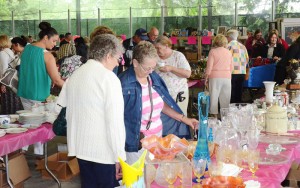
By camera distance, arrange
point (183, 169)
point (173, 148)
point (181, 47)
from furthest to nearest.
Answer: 1. point (181, 47)
2. point (173, 148)
3. point (183, 169)

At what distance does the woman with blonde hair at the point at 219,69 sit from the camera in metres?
6.95

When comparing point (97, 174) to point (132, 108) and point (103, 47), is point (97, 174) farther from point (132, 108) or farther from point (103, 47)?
point (103, 47)

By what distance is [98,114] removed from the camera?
261 centimetres

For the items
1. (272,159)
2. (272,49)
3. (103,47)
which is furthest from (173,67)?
(272,49)

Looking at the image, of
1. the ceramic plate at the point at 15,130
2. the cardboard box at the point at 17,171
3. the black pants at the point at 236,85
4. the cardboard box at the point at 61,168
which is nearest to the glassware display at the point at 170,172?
the ceramic plate at the point at 15,130

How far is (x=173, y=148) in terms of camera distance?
2.30 metres

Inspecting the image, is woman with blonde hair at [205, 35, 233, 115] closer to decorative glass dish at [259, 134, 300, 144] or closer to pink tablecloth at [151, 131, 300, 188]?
decorative glass dish at [259, 134, 300, 144]

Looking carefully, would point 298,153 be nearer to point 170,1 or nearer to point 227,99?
point 227,99

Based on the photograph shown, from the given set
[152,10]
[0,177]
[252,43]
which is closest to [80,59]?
[0,177]

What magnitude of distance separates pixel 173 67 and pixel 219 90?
2.05 meters

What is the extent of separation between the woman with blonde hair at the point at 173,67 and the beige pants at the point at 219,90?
1391 mm

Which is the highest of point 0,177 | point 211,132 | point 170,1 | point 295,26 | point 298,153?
point 170,1

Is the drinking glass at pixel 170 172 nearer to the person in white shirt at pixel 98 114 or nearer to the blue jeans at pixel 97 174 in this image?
the person in white shirt at pixel 98 114

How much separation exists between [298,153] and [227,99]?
424cm
